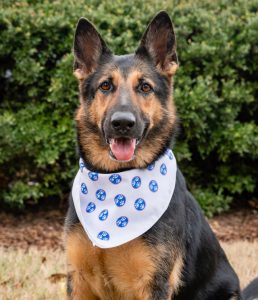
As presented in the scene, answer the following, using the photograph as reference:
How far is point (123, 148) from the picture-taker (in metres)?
4.46

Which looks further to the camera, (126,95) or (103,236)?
(126,95)

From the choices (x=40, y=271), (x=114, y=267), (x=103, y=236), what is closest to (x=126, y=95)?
(x=103, y=236)

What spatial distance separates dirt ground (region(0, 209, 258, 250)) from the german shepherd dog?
273cm

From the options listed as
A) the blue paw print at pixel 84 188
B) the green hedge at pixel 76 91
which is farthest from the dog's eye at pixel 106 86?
the green hedge at pixel 76 91

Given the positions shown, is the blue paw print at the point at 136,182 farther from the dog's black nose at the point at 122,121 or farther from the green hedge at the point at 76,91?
the green hedge at the point at 76,91

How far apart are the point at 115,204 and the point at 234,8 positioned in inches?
184

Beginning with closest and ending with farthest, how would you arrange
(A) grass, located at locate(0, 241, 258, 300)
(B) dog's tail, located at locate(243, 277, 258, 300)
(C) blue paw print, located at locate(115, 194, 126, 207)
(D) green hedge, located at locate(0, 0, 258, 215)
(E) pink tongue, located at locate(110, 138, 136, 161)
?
(E) pink tongue, located at locate(110, 138, 136, 161) → (C) blue paw print, located at locate(115, 194, 126, 207) → (B) dog's tail, located at locate(243, 277, 258, 300) → (A) grass, located at locate(0, 241, 258, 300) → (D) green hedge, located at locate(0, 0, 258, 215)

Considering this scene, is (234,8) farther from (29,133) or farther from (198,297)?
(198,297)

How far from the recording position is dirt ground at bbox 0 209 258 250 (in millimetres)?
7318

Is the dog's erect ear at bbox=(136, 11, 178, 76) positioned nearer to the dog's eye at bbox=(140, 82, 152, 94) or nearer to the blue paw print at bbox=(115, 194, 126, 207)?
the dog's eye at bbox=(140, 82, 152, 94)

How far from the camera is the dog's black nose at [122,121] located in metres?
4.29

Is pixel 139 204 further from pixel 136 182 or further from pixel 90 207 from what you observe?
pixel 90 207

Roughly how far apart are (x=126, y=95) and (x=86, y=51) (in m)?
0.64

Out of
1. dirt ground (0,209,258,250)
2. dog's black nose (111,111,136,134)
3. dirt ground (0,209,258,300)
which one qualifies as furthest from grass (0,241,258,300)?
dog's black nose (111,111,136,134)
